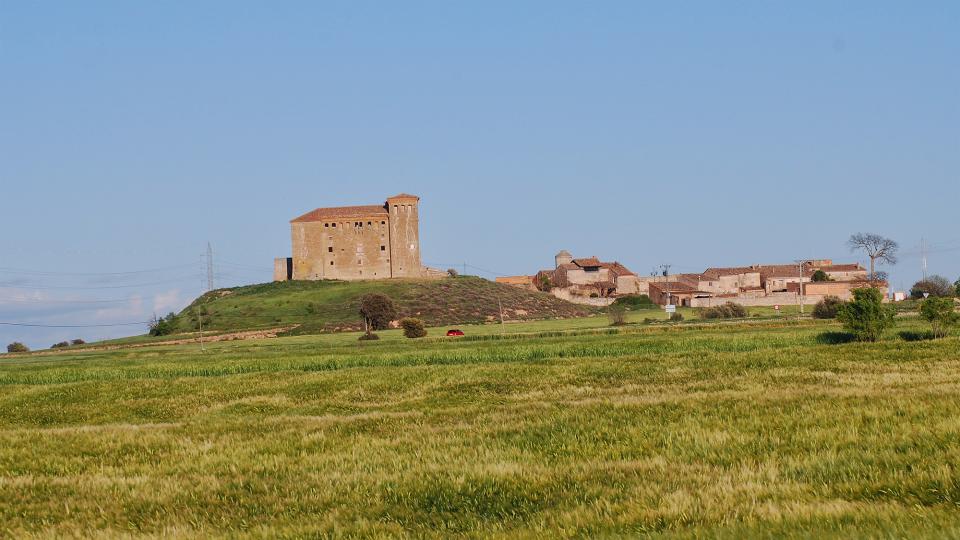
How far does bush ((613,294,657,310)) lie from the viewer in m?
128

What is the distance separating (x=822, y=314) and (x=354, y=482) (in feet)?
246

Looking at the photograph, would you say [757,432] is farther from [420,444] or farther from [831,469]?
[420,444]

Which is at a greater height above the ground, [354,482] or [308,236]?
[308,236]

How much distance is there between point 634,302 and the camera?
435 feet

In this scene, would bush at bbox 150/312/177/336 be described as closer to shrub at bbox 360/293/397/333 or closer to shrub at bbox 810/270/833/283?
shrub at bbox 360/293/397/333

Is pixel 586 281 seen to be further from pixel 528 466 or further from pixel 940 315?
pixel 528 466

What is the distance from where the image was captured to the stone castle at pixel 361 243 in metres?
142

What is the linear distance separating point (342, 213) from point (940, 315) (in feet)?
342

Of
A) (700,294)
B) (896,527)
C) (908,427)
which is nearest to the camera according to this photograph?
(896,527)

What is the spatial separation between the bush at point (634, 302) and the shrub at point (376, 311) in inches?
1403

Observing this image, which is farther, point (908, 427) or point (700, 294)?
point (700, 294)

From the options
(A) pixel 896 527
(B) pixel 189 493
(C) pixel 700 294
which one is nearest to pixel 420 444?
(B) pixel 189 493

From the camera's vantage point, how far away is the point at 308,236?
144500 millimetres

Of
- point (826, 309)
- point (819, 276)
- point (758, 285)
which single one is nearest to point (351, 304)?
point (826, 309)
